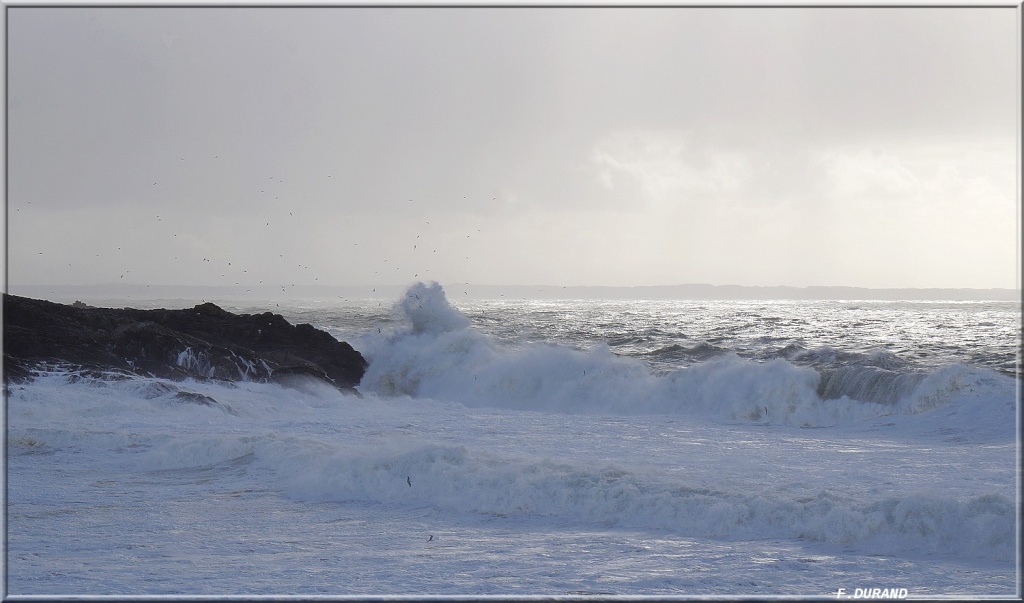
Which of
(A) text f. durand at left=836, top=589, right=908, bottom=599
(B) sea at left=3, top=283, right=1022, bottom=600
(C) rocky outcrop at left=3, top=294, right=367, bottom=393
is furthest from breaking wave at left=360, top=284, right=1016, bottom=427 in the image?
(A) text f. durand at left=836, top=589, right=908, bottom=599

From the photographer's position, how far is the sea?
628cm

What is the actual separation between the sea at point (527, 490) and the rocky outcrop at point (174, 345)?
2.65 ft

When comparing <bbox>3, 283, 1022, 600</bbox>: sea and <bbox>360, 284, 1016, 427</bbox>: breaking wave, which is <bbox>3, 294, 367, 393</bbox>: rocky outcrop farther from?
<bbox>360, 284, 1016, 427</bbox>: breaking wave

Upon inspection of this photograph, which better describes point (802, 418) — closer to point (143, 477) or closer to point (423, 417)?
point (423, 417)

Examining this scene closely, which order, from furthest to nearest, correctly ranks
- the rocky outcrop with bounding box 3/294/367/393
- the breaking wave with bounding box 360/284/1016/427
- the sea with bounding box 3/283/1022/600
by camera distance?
the rocky outcrop with bounding box 3/294/367/393
the breaking wave with bounding box 360/284/1016/427
the sea with bounding box 3/283/1022/600

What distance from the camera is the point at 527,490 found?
8938 mm

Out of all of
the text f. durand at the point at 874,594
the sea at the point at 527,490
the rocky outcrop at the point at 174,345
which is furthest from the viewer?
the rocky outcrop at the point at 174,345

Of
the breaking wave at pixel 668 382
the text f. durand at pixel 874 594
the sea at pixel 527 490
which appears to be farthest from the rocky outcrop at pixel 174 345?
the text f. durand at pixel 874 594

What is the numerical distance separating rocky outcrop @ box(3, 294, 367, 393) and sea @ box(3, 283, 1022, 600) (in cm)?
81

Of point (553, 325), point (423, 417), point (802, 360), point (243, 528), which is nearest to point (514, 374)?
point (423, 417)

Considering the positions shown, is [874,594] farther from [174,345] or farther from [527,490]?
[174,345]

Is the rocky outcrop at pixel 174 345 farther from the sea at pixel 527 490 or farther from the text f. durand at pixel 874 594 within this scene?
the text f. durand at pixel 874 594

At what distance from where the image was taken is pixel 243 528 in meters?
7.64

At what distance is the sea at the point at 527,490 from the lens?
6277 mm
